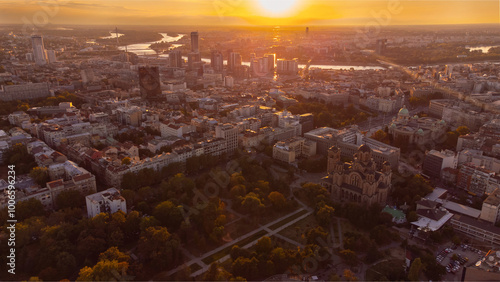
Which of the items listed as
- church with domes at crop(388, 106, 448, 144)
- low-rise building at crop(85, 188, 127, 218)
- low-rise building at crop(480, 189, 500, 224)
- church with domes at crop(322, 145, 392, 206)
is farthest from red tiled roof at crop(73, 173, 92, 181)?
church with domes at crop(388, 106, 448, 144)

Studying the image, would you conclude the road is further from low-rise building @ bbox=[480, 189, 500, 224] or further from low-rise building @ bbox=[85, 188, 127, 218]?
low-rise building @ bbox=[480, 189, 500, 224]

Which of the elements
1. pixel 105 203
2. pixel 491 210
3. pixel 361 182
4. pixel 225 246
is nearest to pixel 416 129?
pixel 361 182

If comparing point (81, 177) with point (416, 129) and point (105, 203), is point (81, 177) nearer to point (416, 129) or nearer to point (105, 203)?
point (105, 203)

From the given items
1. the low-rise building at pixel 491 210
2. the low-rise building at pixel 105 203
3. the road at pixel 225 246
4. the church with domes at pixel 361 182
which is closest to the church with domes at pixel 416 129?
the church with domes at pixel 361 182

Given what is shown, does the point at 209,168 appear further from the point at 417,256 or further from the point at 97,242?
the point at 417,256

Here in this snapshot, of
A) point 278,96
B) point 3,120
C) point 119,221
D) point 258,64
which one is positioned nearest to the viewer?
point 119,221

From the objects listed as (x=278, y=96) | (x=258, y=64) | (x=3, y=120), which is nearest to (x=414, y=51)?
(x=258, y=64)

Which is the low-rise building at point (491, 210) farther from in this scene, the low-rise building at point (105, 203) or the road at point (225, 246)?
the low-rise building at point (105, 203)

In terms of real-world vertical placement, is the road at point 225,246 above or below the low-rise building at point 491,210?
below
